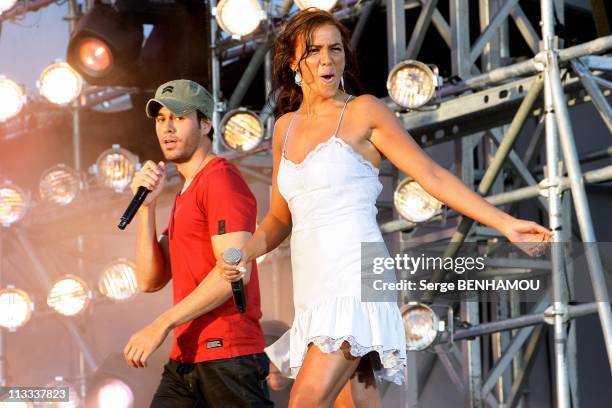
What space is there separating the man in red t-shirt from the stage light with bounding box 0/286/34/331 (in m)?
4.45

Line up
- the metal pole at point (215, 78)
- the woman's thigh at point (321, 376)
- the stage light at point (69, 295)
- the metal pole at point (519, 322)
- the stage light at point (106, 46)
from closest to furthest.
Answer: the woman's thigh at point (321, 376) < the metal pole at point (519, 322) < the metal pole at point (215, 78) < the stage light at point (106, 46) < the stage light at point (69, 295)

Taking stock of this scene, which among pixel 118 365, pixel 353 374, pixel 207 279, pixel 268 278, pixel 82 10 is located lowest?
pixel 353 374

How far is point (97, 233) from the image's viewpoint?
861 centimetres

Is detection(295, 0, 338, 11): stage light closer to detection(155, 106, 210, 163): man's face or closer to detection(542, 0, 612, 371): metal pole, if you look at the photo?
detection(542, 0, 612, 371): metal pole

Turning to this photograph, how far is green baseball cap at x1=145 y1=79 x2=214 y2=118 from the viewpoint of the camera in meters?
3.51

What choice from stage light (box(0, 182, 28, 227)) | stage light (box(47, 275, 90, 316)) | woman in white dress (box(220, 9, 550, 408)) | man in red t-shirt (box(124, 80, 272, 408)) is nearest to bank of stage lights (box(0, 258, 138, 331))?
stage light (box(47, 275, 90, 316))

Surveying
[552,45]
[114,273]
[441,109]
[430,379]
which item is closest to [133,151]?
[114,273]

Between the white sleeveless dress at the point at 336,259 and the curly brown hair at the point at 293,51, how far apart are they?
0.73ft

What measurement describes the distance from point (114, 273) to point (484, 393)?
9.13 ft

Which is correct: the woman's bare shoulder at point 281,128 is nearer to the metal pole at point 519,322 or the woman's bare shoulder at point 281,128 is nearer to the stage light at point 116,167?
the metal pole at point 519,322

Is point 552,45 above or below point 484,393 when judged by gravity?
above

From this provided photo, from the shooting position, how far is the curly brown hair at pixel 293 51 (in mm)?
2910

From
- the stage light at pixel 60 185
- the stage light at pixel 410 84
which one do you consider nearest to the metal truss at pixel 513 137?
the stage light at pixel 410 84

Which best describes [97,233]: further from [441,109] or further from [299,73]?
[299,73]
